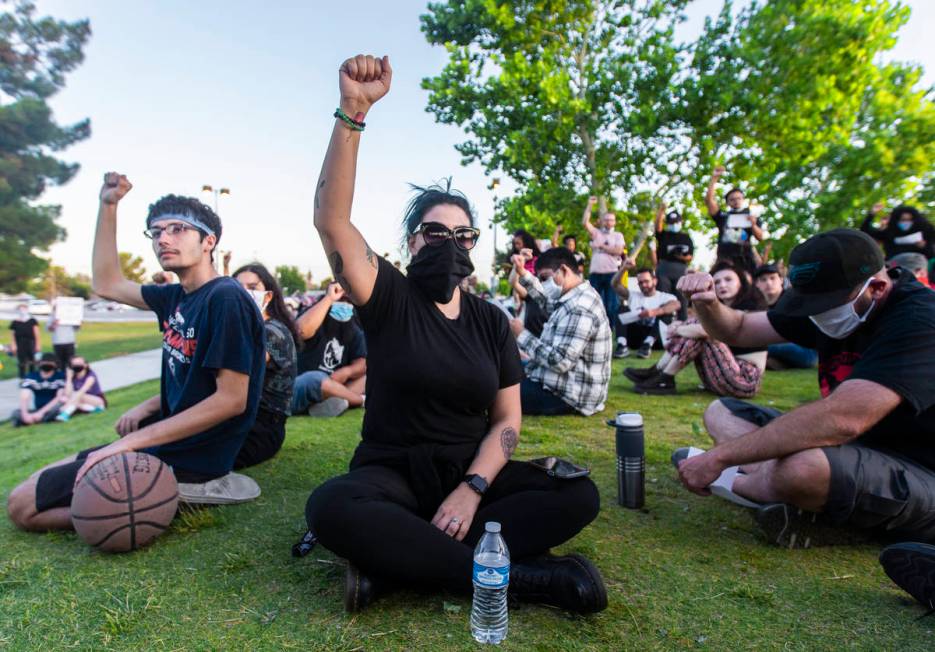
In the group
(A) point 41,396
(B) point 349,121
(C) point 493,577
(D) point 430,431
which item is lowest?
(A) point 41,396

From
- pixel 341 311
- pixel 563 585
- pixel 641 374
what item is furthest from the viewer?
pixel 641 374

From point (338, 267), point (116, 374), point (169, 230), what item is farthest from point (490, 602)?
point (116, 374)

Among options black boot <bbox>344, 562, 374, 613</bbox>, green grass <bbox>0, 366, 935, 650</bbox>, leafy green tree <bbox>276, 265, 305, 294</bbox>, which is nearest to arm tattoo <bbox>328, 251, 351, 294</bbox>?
black boot <bbox>344, 562, 374, 613</bbox>

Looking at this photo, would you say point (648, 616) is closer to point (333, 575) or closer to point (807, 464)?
point (807, 464)

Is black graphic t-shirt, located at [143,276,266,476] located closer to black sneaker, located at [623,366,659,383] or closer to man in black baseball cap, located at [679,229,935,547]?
man in black baseball cap, located at [679,229,935,547]

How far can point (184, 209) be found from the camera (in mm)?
3447

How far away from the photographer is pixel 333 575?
104 inches

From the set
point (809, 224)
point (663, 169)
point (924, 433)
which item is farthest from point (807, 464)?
point (663, 169)

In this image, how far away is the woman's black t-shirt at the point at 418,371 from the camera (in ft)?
8.54

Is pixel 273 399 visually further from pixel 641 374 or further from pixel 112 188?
pixel 641 374

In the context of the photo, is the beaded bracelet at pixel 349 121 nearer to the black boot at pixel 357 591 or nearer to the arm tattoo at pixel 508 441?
the arm tattoo at pixel 508 441

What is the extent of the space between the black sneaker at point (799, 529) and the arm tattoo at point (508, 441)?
1.27 metres

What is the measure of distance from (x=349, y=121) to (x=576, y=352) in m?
3.63

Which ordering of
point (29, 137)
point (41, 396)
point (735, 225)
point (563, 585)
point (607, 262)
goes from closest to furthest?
point (563, 585)
point (735, 225)
point (41, 396)
point (607, 262)
point (29, 137)
